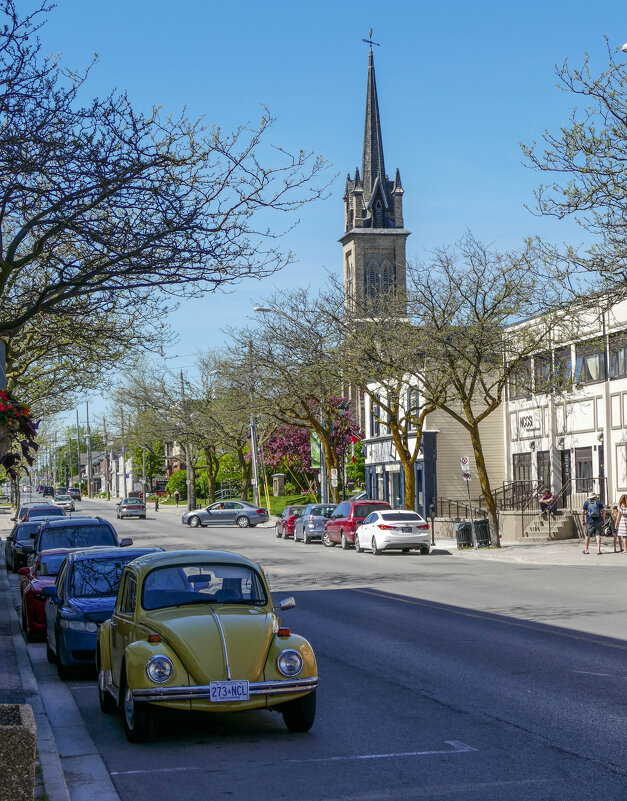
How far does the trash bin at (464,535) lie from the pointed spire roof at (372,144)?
3123 inches

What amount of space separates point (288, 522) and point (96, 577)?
35.8m

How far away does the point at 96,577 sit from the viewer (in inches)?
539

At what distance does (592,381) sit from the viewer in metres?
41.2

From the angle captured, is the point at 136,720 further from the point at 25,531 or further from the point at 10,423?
the point at 25,531

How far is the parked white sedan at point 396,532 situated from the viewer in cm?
3594

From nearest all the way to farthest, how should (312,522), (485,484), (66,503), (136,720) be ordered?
(136,720) → (485,484) → (312,522) → (66,503)

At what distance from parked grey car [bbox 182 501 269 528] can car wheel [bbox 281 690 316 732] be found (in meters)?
52.2

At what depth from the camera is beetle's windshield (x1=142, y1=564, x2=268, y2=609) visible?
32.2 feet

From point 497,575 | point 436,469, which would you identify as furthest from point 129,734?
point 436,469

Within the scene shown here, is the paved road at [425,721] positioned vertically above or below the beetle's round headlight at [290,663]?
below

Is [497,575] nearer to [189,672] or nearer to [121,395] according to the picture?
[189,672]

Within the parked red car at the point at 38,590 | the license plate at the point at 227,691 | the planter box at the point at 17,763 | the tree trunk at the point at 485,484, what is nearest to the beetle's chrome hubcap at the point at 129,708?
the license plate at the point at 227,691

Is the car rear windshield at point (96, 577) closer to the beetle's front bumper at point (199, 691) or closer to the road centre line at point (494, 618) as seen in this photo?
the beetle's front bumper at point (199, 691)

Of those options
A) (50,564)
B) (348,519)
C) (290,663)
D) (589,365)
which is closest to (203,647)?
(290,663)
